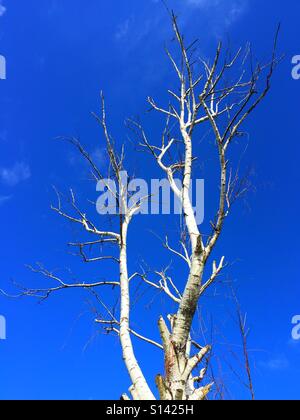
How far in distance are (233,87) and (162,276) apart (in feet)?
8.10

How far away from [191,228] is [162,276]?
1816 millimetres

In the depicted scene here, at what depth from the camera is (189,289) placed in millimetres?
2729

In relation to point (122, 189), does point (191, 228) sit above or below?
below

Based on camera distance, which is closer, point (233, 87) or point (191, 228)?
point (191, 228)

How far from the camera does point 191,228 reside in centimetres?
318

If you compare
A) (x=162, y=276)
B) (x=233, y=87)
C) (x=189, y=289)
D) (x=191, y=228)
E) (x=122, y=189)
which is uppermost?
(x=233, y=87)
